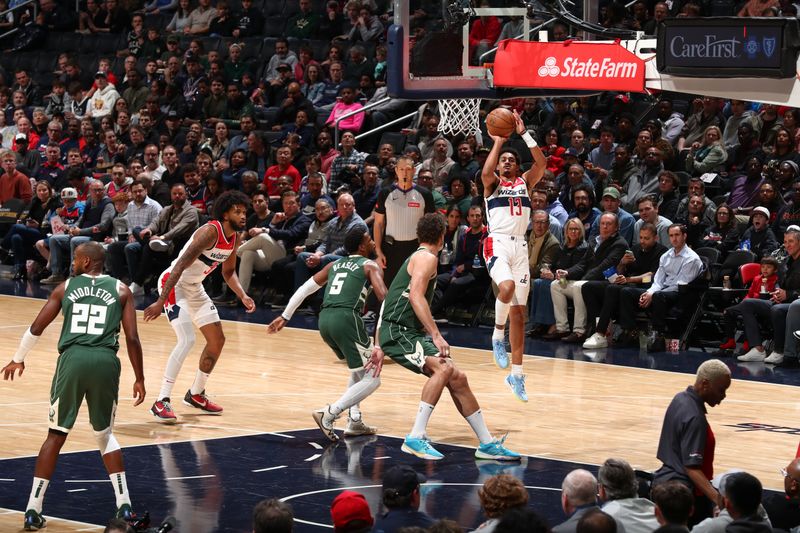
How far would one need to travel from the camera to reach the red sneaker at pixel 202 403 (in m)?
10.6

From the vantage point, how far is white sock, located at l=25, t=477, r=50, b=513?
283 inches

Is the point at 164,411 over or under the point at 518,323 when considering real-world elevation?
under

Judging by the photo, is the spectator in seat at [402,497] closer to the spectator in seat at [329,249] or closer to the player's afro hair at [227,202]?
the player's afro hair at [227,202]

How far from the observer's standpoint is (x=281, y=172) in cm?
1856

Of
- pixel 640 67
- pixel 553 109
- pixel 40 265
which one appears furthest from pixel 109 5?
pixel 640 67

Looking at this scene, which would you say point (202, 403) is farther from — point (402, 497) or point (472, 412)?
point (402, 497)

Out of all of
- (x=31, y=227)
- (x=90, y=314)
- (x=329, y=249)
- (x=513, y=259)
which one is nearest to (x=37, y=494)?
(x=90, y=314)

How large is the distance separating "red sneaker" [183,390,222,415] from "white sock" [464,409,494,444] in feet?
8.15

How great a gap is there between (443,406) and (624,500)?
5.43 m

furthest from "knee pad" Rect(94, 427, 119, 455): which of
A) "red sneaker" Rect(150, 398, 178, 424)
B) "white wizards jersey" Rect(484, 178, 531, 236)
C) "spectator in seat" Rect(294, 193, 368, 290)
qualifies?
"spectator in seat" Rect(294, 193, 368, 290)

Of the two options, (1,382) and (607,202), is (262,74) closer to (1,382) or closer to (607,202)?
(607,202)

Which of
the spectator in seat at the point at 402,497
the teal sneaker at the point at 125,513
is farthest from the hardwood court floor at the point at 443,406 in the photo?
the spectator in seat at the point at 402,497

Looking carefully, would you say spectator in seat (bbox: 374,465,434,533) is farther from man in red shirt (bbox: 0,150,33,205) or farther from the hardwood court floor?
man in red shirt (bbox: 0,150,33,205)

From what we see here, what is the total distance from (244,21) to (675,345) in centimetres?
1105
